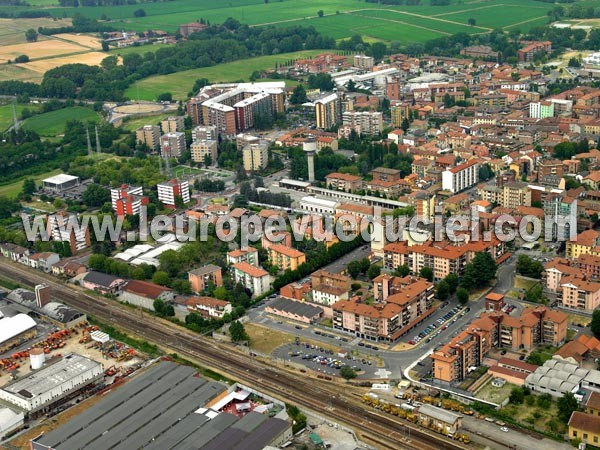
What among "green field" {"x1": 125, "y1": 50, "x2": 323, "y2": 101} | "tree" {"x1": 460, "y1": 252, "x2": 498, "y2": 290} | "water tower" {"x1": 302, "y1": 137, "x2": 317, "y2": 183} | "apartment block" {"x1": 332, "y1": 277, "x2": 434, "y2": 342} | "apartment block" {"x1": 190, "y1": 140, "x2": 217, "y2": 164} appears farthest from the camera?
"green field" {"x1": 125, "y1": 50, "x2": 323, "y2": 101}

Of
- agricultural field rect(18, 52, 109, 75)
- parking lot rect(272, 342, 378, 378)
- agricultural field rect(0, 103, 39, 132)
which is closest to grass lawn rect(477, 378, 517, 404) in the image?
parking lot rect(272, 342, 378, 378)

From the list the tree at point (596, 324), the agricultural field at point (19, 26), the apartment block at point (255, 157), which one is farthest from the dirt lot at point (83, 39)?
the tree at point (596, 324)

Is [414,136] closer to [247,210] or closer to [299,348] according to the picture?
[247,210]

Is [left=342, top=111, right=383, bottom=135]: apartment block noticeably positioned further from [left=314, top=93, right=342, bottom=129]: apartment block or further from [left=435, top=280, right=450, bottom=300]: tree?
[left=435, top=280, right=450, bottom=300]: tree

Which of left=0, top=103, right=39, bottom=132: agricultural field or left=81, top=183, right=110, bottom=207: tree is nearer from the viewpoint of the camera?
left=81, top=183, right=110, bottom=207: tree

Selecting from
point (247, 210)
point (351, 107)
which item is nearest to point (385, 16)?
point (351, 107)
